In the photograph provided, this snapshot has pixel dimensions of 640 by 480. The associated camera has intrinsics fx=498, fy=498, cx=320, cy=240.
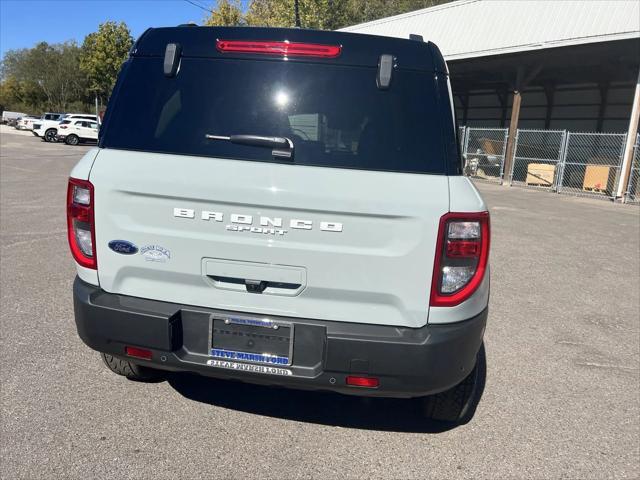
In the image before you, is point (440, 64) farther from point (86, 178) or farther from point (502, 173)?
point (502, 173)

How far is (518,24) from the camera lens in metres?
18.0

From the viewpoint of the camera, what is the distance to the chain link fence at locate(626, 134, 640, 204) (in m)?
15.8

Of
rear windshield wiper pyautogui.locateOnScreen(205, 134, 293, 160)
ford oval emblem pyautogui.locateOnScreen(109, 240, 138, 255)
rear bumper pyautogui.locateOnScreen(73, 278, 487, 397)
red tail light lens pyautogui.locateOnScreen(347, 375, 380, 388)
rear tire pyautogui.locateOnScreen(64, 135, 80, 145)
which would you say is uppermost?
rear windshield wiper pyautogui.locateOnScreen(205, 134, 293, 160)

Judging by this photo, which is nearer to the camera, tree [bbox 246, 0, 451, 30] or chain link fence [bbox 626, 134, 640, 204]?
chain link fence [bbox 626, 134, 640, 204]

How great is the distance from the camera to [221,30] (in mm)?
2529

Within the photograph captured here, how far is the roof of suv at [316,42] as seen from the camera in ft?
7.97

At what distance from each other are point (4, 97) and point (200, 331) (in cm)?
8814

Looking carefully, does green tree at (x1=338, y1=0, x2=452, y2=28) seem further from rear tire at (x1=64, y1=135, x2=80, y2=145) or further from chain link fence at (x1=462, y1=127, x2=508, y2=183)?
rear tire at (x1=64, y1=135, x2=80, y2=145)

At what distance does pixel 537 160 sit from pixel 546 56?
3.93m

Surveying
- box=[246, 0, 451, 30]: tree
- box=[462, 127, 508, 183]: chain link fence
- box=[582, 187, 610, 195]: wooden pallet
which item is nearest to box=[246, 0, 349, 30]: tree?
box=[246, 0, 451, 30]: tree

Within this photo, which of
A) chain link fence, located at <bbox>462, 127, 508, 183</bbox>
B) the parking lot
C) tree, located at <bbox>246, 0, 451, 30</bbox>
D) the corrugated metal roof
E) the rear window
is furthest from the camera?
tree, located at <bbox>246, 0, 451, 30</bbox>

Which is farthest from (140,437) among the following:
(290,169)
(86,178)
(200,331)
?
(290,169)

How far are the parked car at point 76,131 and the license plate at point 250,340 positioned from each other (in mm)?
31722

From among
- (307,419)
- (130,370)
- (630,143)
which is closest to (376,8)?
(630,143)
